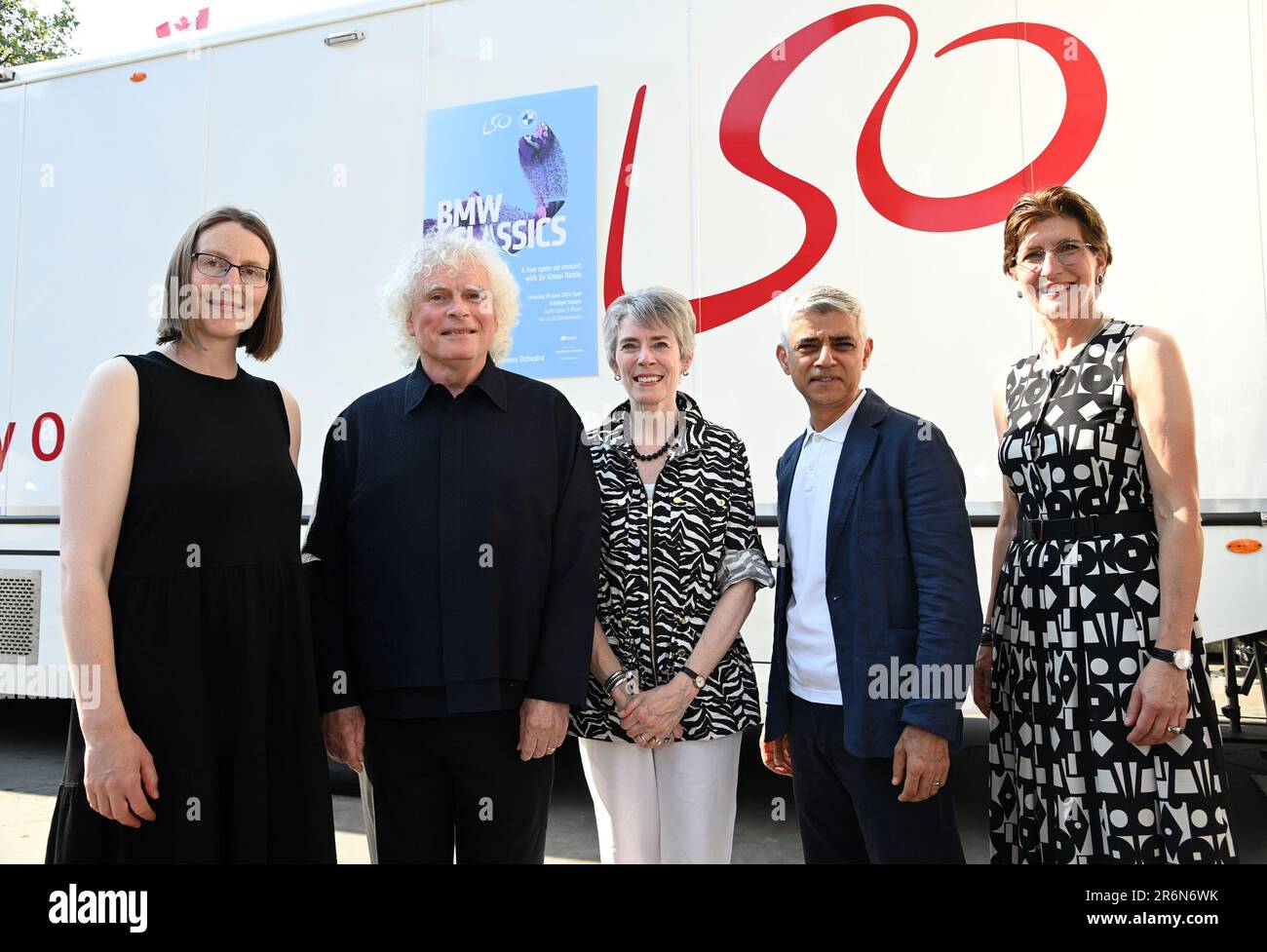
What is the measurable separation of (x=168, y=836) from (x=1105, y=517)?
79.9 inches

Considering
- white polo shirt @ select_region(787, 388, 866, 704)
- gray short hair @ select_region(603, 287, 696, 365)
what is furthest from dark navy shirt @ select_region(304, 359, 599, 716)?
white polo shirt @ select_region(787, 388, 866, 704)

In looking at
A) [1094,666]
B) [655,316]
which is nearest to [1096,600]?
[1094,666]

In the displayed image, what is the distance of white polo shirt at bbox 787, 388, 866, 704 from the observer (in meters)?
1.95

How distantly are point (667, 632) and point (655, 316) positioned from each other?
2.61 ft

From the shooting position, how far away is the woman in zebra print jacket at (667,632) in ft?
6.69

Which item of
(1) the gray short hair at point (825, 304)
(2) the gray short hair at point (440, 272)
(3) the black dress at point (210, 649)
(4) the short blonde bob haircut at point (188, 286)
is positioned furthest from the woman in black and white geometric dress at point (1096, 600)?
(4) the short blonde bob haircut at point (188, 286)

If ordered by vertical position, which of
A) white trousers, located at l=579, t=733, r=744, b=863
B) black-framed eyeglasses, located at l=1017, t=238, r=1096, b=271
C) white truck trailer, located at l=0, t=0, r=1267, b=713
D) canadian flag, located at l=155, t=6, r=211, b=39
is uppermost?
canadian flag, located at l=155, t=6, r=211, b=39

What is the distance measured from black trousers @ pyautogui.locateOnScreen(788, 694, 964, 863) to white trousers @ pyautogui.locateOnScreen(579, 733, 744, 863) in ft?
0.57

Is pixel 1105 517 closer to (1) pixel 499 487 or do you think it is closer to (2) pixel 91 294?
(1) pixel 499 487

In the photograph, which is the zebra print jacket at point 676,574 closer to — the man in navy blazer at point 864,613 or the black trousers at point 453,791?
the man in navy blazer at point 864,613

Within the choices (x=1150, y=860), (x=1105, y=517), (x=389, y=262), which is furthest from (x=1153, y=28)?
(x=389, y=262)

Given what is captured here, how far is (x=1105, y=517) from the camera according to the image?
6.33ft

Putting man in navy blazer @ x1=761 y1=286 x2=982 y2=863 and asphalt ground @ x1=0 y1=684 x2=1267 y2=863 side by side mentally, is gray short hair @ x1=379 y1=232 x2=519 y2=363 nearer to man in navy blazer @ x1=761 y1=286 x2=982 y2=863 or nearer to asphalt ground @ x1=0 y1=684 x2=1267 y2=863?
man in navy blazer @ x1=761 y1=286 x2=982 y2=863

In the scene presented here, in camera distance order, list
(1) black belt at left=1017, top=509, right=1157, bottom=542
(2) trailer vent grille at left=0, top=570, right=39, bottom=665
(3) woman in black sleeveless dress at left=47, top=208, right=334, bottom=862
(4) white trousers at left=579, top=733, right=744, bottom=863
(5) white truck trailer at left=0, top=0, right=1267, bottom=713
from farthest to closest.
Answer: (2) trailer vent grille at left=0, top=570, right=39, bottom=665
(5) white truck trailer at left=0, top=0, right=1267, bottom=713
(4) white trousers at left=579, top=733, right=744, bottom=863
(1) black belt at left=1017, top=509, right=1157, bottom=542
(3) woman in black sleeveless dress at left=47, top=208, right=334, bottom=862
